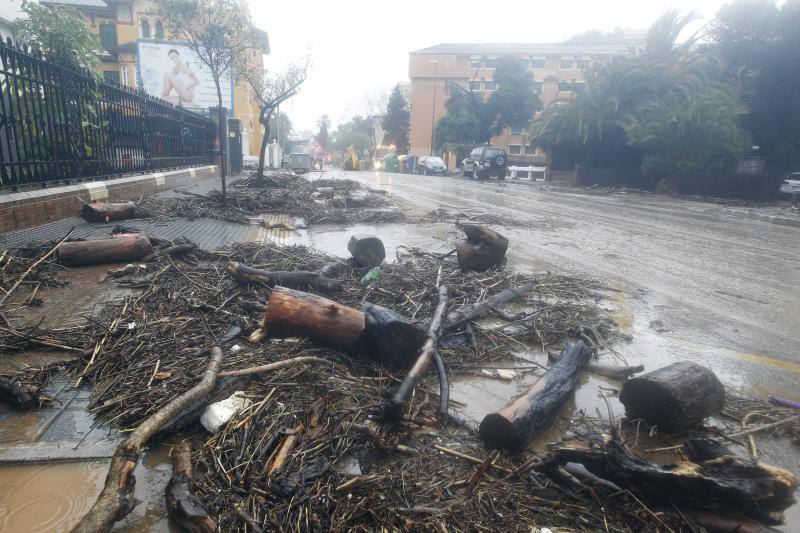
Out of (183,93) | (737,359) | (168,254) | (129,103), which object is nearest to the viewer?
(737,359)

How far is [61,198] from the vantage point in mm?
7344

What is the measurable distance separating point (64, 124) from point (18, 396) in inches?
291

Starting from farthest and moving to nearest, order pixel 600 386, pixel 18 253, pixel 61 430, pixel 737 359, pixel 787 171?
pixel 787 171 < pixel 18 253 < pixel 737 359 < pixel 600 386 < pixel 61 430

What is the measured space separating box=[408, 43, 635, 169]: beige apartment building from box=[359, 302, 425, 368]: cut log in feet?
204

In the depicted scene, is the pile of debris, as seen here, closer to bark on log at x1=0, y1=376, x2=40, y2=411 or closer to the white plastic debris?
the white plastic debris

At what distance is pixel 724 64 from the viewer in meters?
25.2

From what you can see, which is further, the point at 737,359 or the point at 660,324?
the point at 660,324

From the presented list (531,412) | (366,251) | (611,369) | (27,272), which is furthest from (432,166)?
(531,412)

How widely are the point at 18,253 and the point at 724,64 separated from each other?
30837 mm

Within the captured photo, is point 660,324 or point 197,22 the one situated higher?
point 197,22

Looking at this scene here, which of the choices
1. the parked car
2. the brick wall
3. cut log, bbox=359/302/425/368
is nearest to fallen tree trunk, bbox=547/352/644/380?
cut log, bbox=359/302/425/368

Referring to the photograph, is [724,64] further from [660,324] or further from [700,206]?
[660,324]

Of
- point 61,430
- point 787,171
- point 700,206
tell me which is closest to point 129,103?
point 61,430

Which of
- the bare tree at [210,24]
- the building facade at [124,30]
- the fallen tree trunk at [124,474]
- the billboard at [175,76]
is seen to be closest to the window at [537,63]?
the building facade at [124,30]
